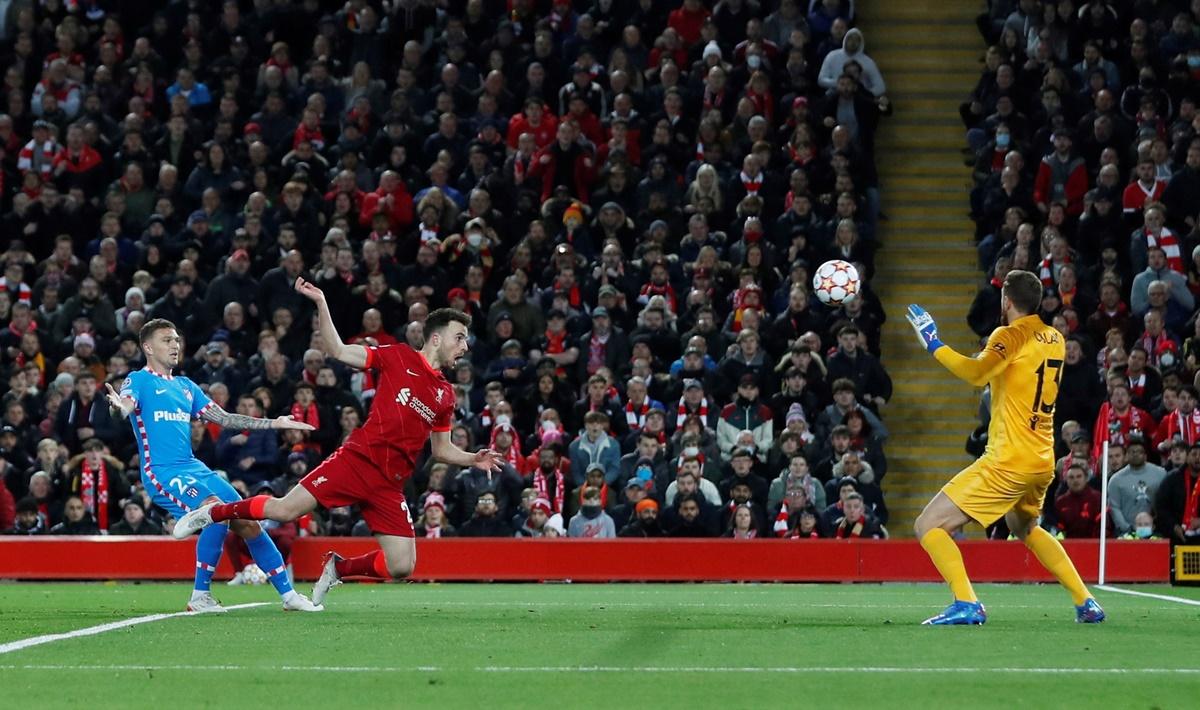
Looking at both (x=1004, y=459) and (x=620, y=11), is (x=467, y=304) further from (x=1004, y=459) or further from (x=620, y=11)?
(x=1004, y=459)

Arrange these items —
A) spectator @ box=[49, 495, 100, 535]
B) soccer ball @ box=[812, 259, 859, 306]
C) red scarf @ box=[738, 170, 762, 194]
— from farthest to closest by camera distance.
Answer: red scarf @ box=[738, 170, 762, 194]
spectator @ box=[49, 495, 100, 535]
soccer ball @ box=[812, 259, 859, 306]

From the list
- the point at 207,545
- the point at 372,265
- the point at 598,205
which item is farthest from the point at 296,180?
the point at 207,545

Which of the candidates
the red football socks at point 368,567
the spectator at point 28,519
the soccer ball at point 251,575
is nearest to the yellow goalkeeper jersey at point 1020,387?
the red football socks at point 368,567

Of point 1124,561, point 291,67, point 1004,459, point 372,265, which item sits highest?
point 291,67

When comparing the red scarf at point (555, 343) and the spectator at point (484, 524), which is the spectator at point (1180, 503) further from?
the spectator at point (484, 524)

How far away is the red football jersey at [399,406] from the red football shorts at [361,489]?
0.23 feet

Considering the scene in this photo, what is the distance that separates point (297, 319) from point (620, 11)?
6742 millimetres

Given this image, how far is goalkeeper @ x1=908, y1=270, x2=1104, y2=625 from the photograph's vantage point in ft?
37.5

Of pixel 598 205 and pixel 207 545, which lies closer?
pixel 207 545

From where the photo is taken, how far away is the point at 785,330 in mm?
21172

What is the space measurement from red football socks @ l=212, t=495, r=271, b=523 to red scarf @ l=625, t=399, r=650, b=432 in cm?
862

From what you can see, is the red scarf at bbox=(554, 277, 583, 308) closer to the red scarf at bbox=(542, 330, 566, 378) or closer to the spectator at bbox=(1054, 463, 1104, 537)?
the red scarf at bbox=(542, 330, 566, 378)

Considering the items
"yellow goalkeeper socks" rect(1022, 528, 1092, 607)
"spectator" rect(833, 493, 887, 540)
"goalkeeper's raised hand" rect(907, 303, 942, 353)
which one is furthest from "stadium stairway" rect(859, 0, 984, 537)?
"goalkeeper's raised hand" rect(907, 303, 942, 353)

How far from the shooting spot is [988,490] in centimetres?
1146
